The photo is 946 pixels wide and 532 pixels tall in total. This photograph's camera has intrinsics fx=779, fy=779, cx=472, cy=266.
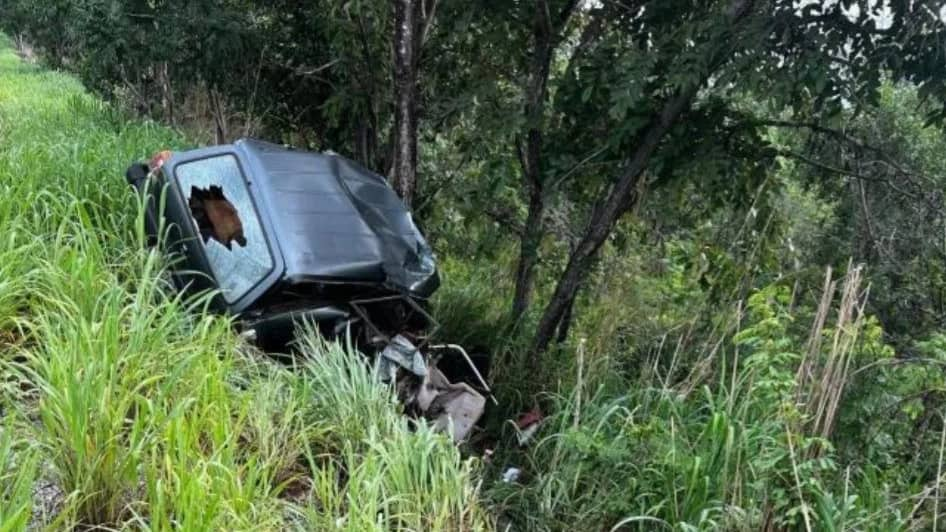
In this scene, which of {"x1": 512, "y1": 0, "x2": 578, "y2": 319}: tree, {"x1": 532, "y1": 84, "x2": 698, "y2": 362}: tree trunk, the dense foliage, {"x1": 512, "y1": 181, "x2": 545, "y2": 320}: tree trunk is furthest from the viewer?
{"x1": 512, "y1": 181, "x2": 545, "y2": 320}: tree trunk

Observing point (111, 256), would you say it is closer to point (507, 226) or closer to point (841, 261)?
point (507, 226)

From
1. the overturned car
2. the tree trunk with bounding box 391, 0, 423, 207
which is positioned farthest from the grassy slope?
the tree trunk with bounding box 391, 0, 423, 207

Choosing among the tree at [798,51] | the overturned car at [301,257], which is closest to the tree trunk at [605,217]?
the tree at [798,51]

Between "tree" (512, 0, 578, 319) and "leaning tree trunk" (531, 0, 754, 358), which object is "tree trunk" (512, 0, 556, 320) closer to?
"tree" (512, 0, 578, 319)

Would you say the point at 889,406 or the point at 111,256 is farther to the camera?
the point at 111,256

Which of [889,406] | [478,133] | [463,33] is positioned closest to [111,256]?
[478,133]

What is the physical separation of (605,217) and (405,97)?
67.3 inches

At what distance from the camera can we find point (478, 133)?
543cm

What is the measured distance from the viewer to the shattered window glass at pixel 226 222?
3742mm

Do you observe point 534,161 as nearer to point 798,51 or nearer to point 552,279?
point 552,279

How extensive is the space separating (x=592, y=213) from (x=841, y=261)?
5.89 feet

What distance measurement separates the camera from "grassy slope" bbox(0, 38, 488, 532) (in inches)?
87.1

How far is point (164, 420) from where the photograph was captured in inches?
94.4

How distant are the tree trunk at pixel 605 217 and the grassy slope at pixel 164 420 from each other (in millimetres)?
2411
